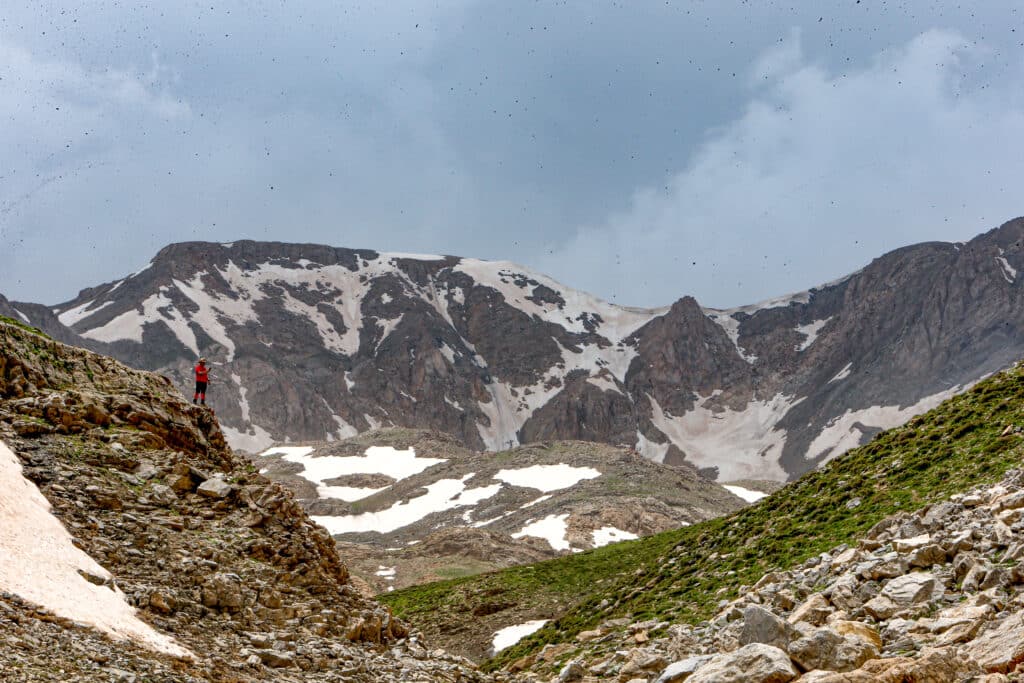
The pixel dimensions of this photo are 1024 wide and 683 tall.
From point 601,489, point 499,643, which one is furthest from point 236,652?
point 601,489

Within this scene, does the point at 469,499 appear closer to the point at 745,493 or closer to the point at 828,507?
the point at 745,493

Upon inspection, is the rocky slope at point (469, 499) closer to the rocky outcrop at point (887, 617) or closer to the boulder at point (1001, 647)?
the rocky outcrop at point (887, 617)

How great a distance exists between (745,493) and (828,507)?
10288 centimetres

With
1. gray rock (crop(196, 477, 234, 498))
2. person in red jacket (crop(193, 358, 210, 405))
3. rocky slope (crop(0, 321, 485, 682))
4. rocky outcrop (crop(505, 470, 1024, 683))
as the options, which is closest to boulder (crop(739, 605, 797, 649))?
rocky outcrop (crop(505, 470, 1024, 683))

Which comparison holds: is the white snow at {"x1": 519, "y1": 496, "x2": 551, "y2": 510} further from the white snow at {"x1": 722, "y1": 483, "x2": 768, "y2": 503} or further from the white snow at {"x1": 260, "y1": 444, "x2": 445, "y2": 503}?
the white snow at {"x1": 722, "y1": 483, "x2": 768, "y2": 503}

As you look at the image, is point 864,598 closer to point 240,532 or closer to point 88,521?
point 240,532

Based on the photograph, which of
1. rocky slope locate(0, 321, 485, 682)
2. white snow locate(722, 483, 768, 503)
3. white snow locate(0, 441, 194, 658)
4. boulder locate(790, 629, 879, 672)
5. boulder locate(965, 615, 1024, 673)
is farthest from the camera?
white snow locate(722, 483, 768, 503)

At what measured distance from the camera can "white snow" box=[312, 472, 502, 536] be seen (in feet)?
355

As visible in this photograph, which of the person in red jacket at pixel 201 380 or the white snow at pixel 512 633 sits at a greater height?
the person in red jacket at pixel 201 380

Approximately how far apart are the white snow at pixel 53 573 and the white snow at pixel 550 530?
72.1 meters

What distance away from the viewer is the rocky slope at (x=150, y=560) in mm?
11883

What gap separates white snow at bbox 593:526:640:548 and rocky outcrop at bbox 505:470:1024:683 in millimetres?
66042

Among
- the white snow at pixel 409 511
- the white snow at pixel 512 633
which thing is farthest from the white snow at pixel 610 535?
the white snow at pixel 512 633

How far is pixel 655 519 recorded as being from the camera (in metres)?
90.9
